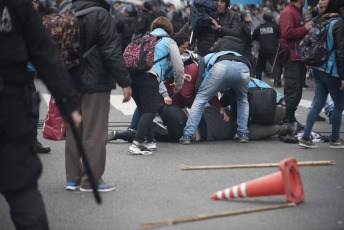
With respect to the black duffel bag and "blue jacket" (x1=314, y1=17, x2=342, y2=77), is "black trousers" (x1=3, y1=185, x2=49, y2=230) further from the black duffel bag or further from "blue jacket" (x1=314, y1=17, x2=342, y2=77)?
the black duffel bag

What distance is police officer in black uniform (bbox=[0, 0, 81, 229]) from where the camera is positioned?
334cm

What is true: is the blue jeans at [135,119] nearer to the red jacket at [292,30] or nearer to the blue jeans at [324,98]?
the blue jeans at [324,98]

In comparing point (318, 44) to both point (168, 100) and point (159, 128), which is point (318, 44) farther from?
point (159, 128)

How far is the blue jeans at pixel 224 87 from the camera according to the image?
773 centimetres

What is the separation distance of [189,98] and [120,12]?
437 inches

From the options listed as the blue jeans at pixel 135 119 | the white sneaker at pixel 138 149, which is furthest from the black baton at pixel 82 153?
the blue jeans at pixel 135 119

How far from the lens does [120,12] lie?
62.5ft

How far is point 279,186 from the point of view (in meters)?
4.82

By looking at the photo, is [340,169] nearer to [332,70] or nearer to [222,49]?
[332,70]

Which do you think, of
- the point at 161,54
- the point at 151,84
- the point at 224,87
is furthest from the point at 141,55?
the point at 224,87

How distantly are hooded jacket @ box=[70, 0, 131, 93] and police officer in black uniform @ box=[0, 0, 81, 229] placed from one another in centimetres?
173

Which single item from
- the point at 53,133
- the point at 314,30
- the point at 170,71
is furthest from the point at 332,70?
the point at 53,133

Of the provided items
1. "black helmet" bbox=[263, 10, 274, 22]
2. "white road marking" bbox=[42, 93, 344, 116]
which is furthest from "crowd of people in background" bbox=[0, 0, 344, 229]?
"black helmet" bbox=[263, 10, 274, 22]

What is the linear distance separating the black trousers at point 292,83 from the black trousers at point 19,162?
18.7 feet
